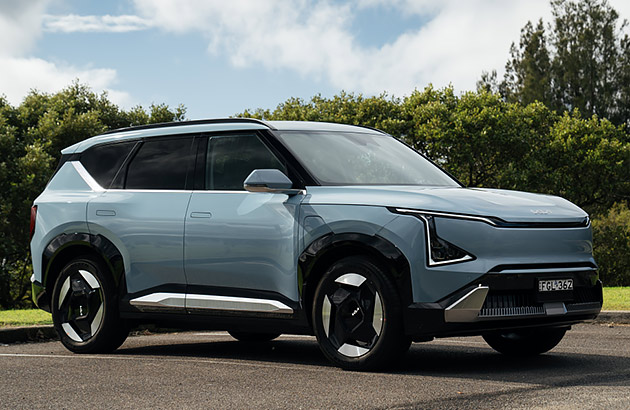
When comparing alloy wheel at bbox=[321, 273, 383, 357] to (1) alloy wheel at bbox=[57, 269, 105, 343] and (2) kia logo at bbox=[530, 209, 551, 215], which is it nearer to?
(2) kia logo at bbox=[530, 209, 551, 215]

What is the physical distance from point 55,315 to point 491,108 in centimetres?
3098

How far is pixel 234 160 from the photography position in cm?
792

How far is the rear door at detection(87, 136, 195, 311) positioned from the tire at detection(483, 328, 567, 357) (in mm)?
2792

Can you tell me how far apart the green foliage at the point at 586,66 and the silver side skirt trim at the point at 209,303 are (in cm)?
5290

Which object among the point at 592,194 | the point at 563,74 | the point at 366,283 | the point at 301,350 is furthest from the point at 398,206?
the point at 563,74

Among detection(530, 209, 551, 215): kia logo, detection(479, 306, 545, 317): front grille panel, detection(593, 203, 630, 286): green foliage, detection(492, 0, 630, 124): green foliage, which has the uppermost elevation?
detection(492, 0, 630, 124): green foliage

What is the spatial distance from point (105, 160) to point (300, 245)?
285 cm

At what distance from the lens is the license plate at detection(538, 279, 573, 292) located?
260 inches

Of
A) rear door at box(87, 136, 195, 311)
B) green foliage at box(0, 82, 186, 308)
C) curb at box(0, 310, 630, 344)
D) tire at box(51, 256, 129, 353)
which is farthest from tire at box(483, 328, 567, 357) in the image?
green foliage at box(0, 82, 186, 308)

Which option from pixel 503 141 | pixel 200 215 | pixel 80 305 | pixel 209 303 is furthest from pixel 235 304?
pixel 503 141

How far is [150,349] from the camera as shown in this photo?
9180 millimetres

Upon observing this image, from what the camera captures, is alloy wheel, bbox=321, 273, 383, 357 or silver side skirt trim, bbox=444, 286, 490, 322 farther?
alloy wheel, bbox=321, 273, 383, 357

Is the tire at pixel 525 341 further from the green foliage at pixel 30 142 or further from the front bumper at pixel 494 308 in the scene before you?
the green foliage at pixel 30 142

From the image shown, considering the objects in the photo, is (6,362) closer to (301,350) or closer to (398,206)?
(301,350)
